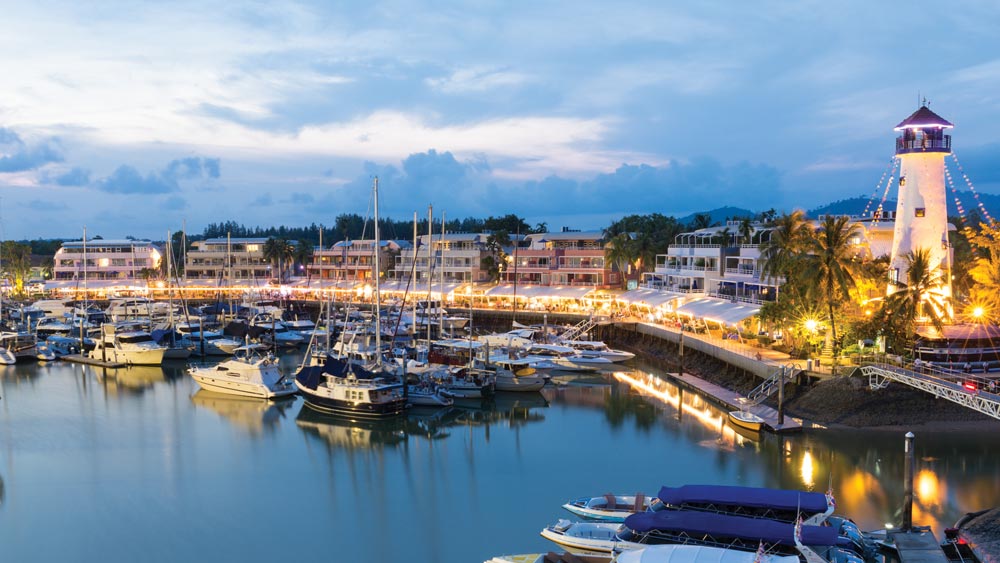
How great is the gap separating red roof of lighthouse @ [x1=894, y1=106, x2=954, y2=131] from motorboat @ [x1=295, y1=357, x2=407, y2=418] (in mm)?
29358

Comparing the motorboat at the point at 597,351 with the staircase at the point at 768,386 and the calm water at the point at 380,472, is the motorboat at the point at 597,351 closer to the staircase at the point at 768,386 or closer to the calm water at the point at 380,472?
the calm water at the point at 380,472

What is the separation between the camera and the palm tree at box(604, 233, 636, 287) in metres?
79.2

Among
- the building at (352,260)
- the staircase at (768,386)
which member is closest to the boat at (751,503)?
the staircase at (768,386)

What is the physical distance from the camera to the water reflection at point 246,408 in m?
38.4

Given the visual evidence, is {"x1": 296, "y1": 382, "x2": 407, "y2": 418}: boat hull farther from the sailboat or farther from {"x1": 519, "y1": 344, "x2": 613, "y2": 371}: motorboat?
{"x1": 519, "y1": 344, "x2": 613, "y2": 371}: motorboat

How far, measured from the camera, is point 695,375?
160 ft

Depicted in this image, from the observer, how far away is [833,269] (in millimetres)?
40312

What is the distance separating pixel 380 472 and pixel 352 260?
232 feet

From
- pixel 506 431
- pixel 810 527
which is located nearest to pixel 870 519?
pixel 810 527

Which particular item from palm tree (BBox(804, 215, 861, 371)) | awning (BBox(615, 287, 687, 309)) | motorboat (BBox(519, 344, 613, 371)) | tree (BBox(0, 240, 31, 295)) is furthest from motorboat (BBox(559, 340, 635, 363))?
tree (BBox(0, 240, 31, 295))

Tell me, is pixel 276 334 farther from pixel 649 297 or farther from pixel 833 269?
pixel 833 269

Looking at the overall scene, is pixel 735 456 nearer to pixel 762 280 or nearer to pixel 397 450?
pixel 397 450

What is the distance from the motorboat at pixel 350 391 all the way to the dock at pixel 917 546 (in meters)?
23.5

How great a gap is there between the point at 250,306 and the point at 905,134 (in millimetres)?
62112
